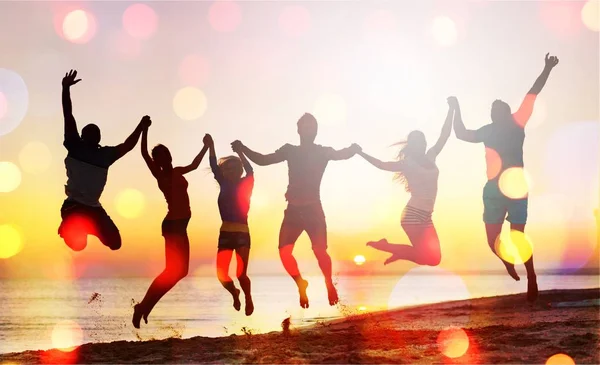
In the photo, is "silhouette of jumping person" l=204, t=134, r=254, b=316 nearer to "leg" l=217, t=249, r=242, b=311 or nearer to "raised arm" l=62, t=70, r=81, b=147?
"leg" l=217, t=249, r=242, b=311

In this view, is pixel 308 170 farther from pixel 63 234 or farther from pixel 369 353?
pixel 63 234

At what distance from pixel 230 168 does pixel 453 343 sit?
4.86 m

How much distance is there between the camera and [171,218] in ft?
32.0

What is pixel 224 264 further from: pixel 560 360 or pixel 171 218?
pixel 560 360

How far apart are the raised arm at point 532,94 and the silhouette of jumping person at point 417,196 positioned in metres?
1.41

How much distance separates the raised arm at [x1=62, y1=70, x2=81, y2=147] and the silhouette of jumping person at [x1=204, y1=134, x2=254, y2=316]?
2035 mm

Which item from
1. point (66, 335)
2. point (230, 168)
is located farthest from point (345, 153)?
point (66, 335)

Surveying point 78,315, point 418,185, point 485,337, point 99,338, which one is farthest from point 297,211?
point 78,315

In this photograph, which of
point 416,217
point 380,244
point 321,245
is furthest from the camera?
point 380,244

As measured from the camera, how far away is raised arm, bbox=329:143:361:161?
33.6 ft

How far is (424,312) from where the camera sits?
995 inches

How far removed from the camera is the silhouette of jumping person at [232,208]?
395 inches

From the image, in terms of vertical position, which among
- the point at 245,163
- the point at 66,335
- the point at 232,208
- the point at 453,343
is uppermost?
the point at 245,163

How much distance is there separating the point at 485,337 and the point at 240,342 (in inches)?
182
